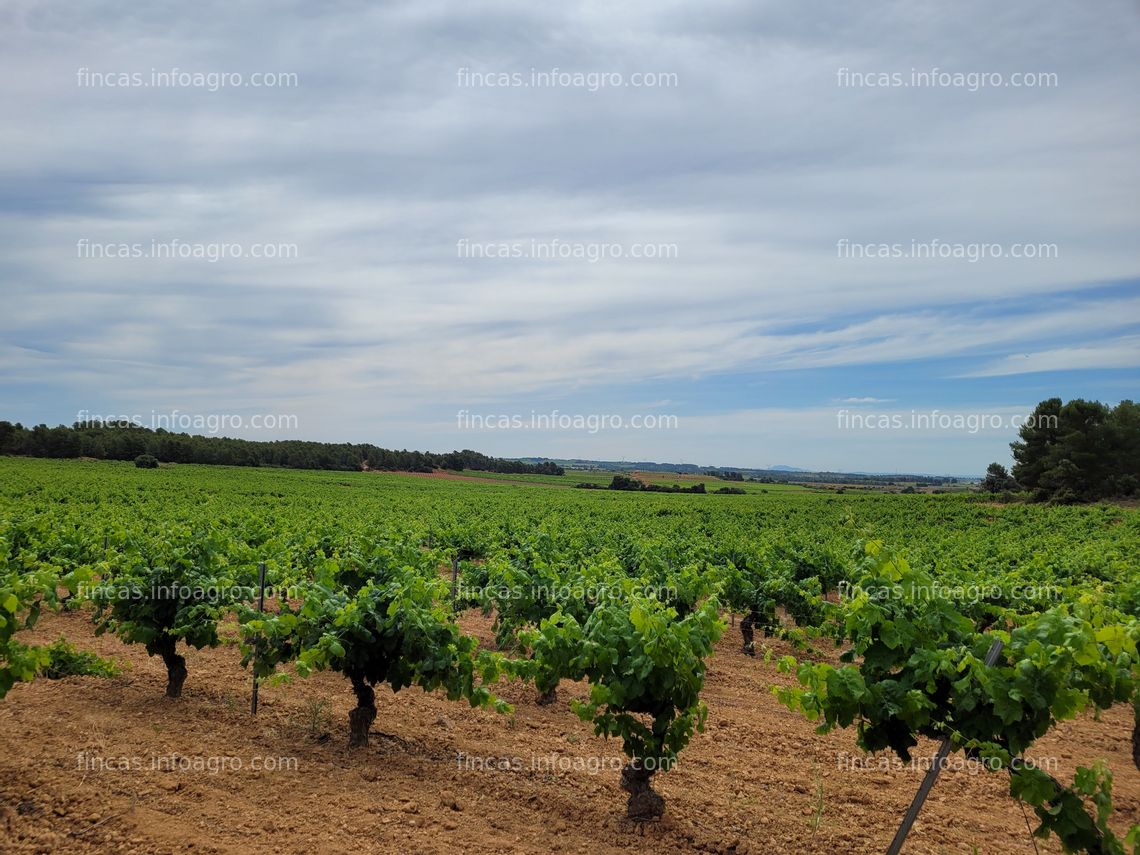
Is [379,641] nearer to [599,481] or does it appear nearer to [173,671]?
[173,671]

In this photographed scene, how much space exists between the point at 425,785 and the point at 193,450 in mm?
87207

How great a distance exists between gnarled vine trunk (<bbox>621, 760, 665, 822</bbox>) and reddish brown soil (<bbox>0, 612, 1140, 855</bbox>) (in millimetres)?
114

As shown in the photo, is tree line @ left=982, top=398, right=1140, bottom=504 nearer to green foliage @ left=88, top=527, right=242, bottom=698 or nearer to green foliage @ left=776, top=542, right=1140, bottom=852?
green foliage @ left=776, top=542, right=1140, bottom=852

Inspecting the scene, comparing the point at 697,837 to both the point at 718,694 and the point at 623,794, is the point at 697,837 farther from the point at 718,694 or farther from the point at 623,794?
the point at 718,694

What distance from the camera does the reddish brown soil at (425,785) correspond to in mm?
5477

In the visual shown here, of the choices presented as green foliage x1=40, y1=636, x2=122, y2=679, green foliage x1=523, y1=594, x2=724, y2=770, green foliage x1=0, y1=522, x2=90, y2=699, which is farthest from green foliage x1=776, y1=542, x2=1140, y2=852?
green foliage x1=40, y1=636, x2=122, y2=679

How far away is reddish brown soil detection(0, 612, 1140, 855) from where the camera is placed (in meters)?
5.48

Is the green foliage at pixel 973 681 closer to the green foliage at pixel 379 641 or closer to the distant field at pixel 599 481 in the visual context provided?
the green foliage at pixel 379 641

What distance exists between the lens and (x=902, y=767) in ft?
24.9

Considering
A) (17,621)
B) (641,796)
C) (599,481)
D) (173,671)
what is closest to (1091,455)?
(599,481)

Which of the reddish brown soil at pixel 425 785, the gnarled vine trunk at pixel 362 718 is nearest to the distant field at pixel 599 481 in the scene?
the reddish brown soil at pixel 425 785

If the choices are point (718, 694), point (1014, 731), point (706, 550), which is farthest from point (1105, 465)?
point (1014, 731)

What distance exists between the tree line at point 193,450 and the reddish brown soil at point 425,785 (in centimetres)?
8124

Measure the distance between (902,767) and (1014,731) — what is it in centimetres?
345
